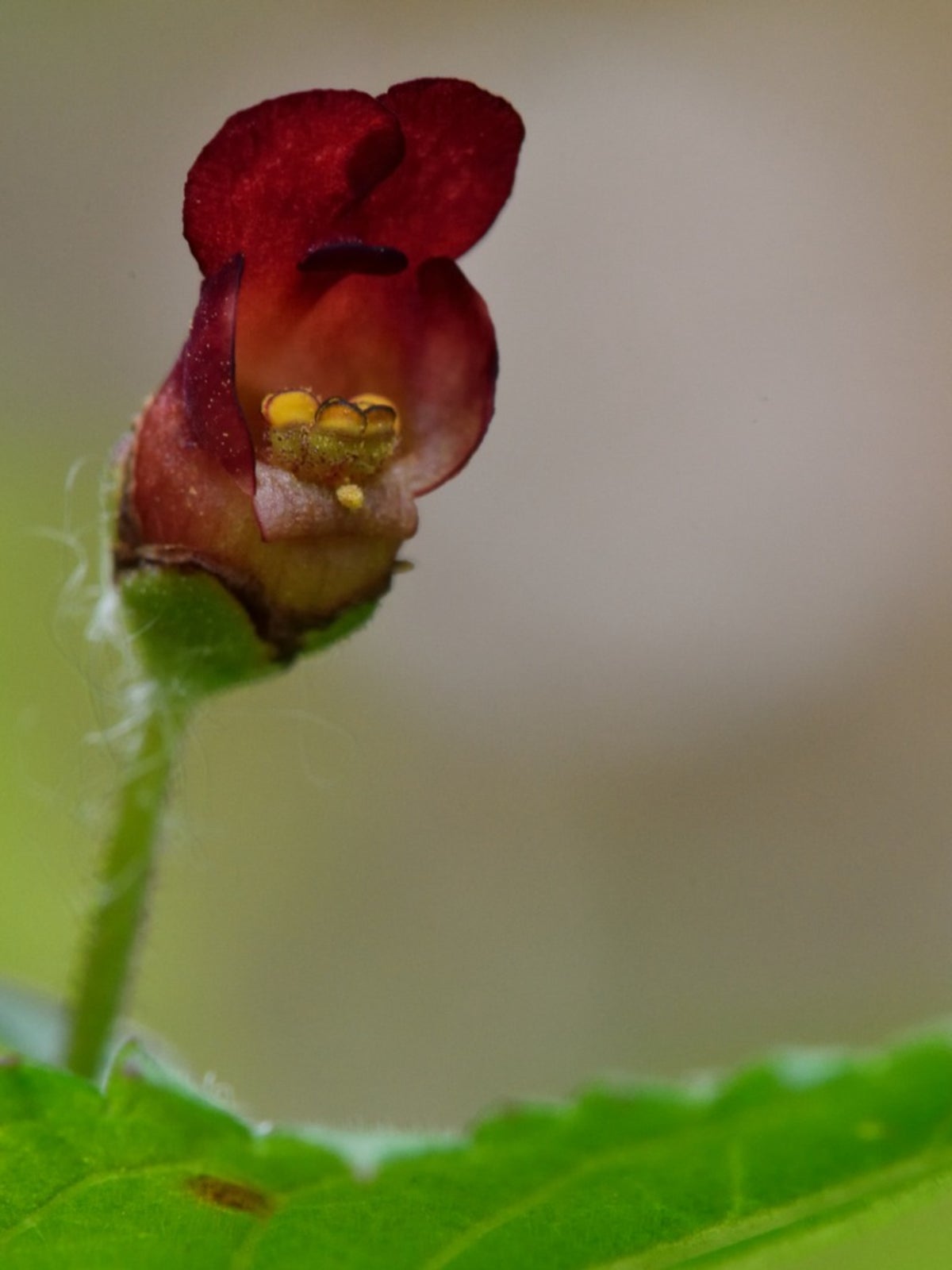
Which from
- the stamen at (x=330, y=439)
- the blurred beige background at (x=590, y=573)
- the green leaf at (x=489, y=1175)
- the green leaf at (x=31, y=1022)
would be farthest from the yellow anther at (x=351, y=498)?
the blurred beige background at (x=590, y=573)

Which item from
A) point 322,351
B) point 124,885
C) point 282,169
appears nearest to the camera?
point 282,169

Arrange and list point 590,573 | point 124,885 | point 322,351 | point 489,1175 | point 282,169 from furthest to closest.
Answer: point 590,573
point 124,885
point 322,351
point 282,169
point 489,1175

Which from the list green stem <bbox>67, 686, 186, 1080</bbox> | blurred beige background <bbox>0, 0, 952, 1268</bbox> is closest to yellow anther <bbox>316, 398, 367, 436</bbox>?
green stem <bbox>67, 686, 186, 1080</bbox>

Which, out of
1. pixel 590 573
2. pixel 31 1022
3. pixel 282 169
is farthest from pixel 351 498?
pixel 590 573

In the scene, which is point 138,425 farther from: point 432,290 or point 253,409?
point 432,290

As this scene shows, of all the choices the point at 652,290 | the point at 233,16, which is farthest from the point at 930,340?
the point at 233,16

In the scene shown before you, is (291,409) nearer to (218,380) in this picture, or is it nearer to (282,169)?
(218,380)

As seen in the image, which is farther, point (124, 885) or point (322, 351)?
point (124, 885)
